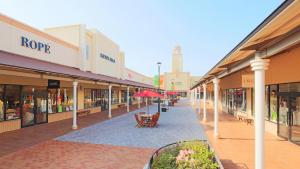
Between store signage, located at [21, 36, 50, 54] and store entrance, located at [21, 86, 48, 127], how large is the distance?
2.54 meters

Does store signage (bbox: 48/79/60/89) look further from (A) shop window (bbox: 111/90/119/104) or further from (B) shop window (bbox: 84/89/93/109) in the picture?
(A) shop window (bbox: 111/90/119/104)

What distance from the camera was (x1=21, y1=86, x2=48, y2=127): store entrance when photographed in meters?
14.3

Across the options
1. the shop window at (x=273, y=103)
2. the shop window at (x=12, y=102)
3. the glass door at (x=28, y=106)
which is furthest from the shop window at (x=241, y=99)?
the shop window at (x=12, y=102)

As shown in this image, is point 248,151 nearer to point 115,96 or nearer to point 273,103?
point 273,103

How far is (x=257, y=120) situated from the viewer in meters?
4.82

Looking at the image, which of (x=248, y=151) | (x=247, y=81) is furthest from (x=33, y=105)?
(x=247, y=81)

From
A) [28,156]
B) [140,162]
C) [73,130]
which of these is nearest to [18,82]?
[73,130]

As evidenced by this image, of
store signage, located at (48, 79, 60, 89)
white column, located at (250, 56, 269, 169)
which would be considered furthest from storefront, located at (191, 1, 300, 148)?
store signage, located at (48, 79, 60, 89)

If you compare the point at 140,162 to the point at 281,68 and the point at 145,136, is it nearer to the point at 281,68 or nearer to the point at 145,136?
the point at 145,136

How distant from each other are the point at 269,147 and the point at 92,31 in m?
18.3

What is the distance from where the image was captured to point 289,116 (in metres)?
10.5

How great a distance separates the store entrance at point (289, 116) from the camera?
393 inches

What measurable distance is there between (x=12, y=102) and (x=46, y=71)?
4.37 meters

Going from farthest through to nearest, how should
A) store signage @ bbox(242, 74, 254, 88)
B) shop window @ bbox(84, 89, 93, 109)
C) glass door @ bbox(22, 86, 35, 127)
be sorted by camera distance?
shop window @ bbox(84, 89, 93, 109)
glass door @ bbox(22, 86, 35, 127)
store signage @ bbox(242, 74, 254, 88)
